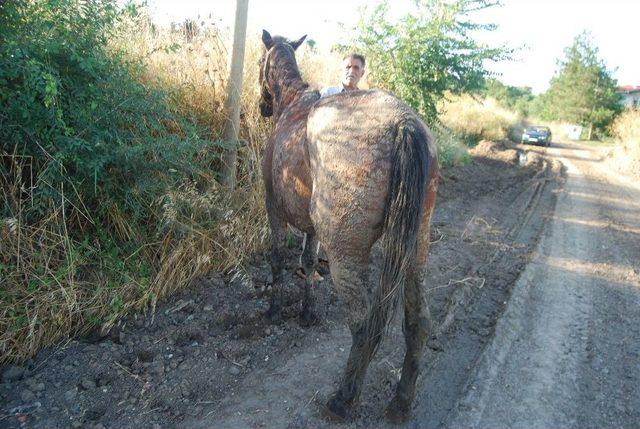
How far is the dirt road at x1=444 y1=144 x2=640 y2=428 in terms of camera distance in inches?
118

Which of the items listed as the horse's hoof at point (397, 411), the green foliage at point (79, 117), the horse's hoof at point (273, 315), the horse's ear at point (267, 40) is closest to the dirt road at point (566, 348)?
the horse's hoof at point (397, 411)

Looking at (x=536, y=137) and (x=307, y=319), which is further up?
(x=536, y=137)

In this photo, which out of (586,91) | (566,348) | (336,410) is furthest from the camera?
(586,91)

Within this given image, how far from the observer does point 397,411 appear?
113 inches

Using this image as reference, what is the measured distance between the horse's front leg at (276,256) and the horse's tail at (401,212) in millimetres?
1521

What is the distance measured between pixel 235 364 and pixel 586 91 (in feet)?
143

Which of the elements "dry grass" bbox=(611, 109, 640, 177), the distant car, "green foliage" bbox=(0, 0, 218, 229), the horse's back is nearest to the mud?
the horse's back

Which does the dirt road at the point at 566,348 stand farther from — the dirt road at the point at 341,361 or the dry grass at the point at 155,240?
the dry grass at the point at 155,240

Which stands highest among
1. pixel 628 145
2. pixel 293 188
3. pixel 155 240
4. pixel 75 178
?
pixel 628 145

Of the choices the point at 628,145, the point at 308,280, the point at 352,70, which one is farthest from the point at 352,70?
the point at 628,145

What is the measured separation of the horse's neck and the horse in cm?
103

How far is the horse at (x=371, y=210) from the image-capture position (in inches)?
103

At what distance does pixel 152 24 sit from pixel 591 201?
10.3m

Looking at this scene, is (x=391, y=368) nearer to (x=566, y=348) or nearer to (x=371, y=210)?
(x=371, y=210)
